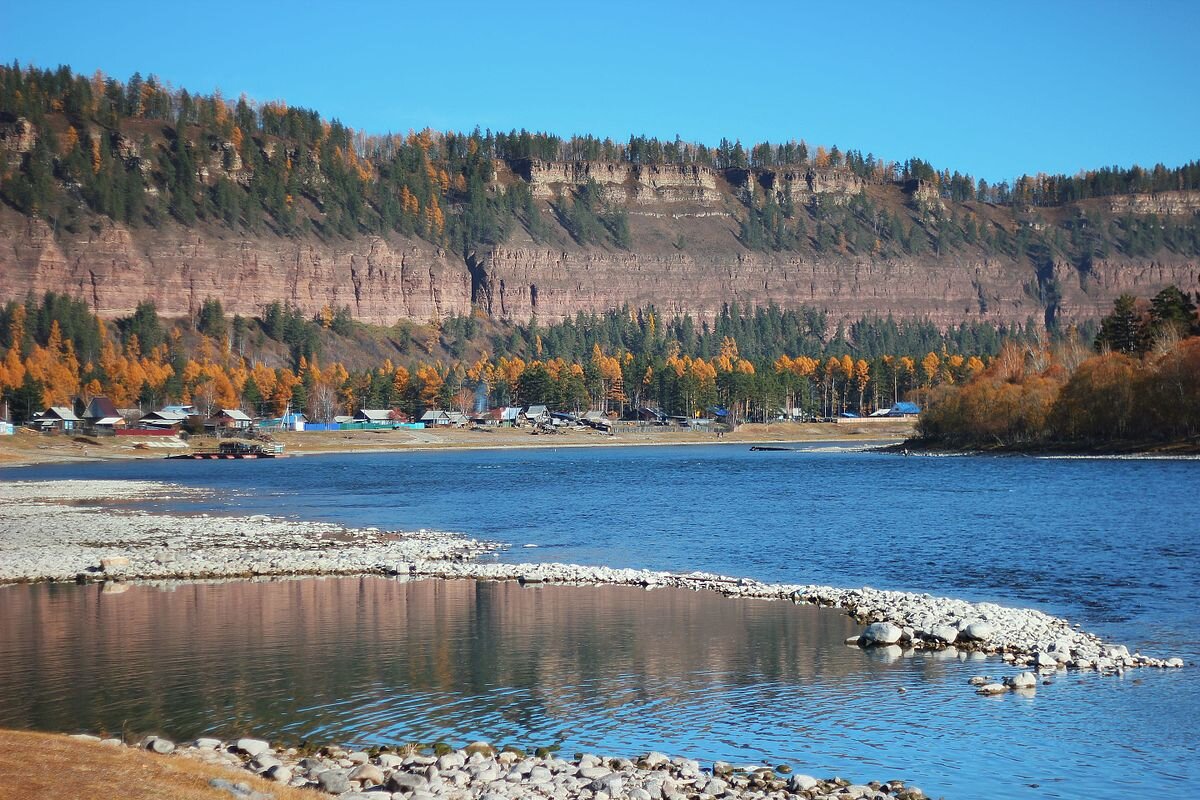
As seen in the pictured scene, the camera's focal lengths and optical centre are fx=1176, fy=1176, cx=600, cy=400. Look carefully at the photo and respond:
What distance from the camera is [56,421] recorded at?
16425 cm

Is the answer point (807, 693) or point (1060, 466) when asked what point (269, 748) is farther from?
point (1060, 466)

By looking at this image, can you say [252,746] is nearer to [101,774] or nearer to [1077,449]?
[101,774]

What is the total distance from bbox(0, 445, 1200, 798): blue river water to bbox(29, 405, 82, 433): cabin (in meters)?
122

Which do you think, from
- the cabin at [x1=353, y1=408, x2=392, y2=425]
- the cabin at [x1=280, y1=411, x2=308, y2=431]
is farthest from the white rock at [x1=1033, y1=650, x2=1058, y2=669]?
the cabin at [x1=353, y1=408, x2=392, y2=425]

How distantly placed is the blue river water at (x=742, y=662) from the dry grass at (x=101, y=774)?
3842mm

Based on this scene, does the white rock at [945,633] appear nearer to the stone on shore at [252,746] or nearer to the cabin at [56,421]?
the stone on shore at [252,746]

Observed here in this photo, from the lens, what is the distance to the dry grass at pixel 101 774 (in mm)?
13773

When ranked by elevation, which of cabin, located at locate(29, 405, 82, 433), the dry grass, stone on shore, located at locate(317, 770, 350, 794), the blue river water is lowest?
the blue river water

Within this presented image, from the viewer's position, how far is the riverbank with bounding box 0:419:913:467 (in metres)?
137

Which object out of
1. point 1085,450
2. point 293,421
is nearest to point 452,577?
point 1085,450

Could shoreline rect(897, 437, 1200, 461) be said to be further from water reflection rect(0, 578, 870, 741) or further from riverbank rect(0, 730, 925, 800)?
riverbank rect(0, 730, 925, 800)

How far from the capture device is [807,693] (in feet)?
73.0

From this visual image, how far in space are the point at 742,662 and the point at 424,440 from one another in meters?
155

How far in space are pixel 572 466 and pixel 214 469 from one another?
119 feet
